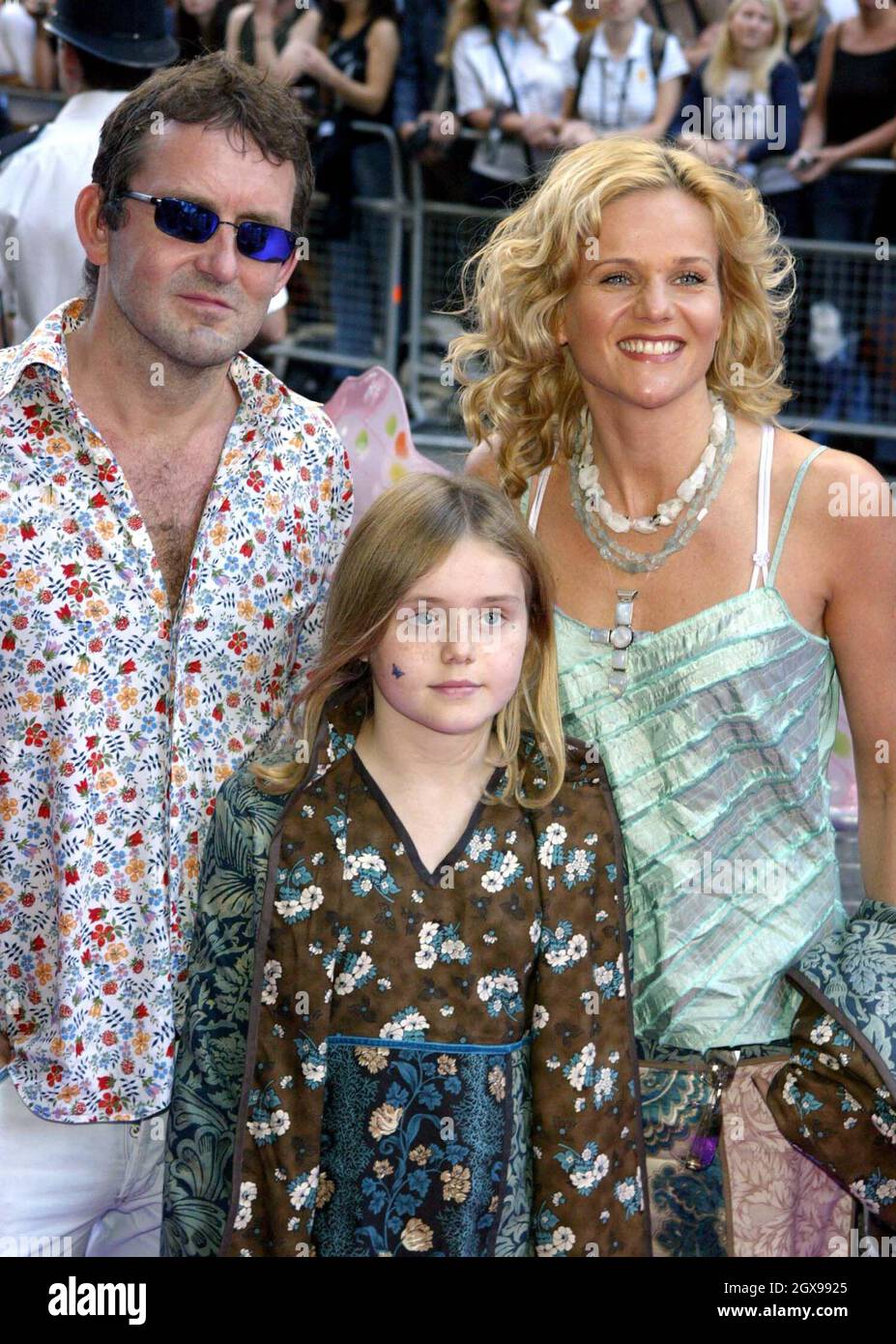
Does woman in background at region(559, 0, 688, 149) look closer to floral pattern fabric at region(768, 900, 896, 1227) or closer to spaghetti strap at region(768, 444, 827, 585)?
spaghetti strap at region(768, 444, 827, 585)

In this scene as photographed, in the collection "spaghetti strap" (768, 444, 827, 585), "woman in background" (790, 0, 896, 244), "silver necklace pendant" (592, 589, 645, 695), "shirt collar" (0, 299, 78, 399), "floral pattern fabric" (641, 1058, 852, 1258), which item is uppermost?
"woman in background" (790, 0, 896, 244)

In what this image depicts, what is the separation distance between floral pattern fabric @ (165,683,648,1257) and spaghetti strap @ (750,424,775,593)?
0.44 m

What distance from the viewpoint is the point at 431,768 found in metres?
2.41

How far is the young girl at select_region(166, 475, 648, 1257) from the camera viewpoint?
227cm

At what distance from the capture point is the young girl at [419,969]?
89.3 inches

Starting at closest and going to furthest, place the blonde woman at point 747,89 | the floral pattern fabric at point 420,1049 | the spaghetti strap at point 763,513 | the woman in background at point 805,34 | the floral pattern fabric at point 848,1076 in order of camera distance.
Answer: the floral pattern fabric at point 420,1049
the floral pattern fabric at point 848,1076
the spaghetti strap at point 763,513
the blonde woman at point 747,89
the woman in background at point 805,34

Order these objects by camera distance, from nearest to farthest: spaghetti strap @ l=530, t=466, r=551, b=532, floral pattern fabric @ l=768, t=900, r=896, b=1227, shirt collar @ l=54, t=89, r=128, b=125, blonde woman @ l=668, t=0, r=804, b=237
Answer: floral pattern fabric @ l=768, t=900, r=896, b=1227 < spaghetti strap @ l=530, t=466, r=551, b=532 < shirt collar @ l=54, t=89, r=128, b=125 < blonde woman @ l=668, t=0, r=804, b=237

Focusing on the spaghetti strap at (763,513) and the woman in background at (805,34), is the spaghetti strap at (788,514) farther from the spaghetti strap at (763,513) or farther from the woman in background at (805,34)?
the woman in background at (805,34)

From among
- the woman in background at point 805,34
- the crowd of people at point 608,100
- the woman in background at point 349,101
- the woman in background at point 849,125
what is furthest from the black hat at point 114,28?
the woman in background at point 805,34

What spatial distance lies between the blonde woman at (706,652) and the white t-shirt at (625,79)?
434 centimetres

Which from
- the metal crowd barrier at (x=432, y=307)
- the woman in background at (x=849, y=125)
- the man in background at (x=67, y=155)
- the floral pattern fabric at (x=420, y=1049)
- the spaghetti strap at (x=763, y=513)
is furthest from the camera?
the metal crowd barrier at (x=432, y=307)

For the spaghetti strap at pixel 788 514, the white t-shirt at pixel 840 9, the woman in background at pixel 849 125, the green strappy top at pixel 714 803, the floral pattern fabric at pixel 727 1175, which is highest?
the white t-shirt at pixel 840 9

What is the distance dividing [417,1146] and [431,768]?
0.53 meters

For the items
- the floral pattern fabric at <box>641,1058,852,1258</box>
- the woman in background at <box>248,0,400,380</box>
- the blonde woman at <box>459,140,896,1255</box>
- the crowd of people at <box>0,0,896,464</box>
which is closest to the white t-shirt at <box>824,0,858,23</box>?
the crowd of people at <box>0,0,896,464</box>
